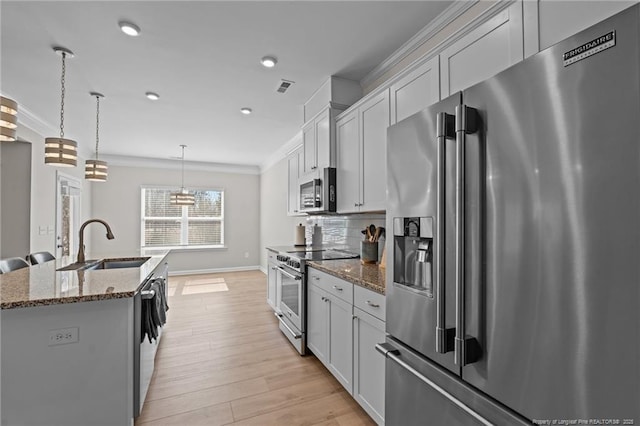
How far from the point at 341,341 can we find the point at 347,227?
1.49 m

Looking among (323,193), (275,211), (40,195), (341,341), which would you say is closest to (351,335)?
(341,341)

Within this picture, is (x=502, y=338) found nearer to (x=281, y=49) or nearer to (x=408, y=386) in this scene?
(x=408, y=386)

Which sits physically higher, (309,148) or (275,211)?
(309,148)

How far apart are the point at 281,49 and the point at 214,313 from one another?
11.3 ft

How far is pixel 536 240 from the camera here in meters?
0.84

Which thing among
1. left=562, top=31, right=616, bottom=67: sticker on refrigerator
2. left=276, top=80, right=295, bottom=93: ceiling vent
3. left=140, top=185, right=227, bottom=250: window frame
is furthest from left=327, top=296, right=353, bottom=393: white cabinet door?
left=140, top=185, right=227, bottom=250: window frame

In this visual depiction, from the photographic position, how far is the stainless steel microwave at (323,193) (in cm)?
294

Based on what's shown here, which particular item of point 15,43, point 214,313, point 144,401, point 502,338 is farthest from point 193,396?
point 15,43

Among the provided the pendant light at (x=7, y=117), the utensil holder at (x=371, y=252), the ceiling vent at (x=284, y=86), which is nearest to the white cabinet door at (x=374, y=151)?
the utensil holder at (x=371, y=252)

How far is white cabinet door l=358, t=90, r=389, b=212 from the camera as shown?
2.23 metres

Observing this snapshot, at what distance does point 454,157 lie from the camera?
109cm

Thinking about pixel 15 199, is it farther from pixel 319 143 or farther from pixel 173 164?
pixel 319 143

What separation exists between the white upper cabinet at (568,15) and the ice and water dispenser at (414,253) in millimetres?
913

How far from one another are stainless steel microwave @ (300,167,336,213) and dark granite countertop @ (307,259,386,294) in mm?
563
